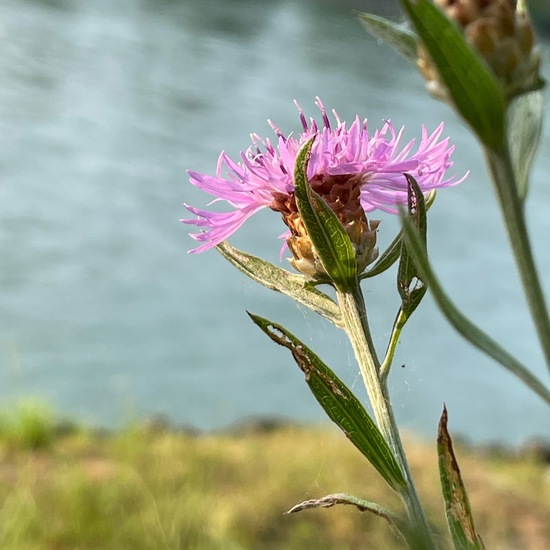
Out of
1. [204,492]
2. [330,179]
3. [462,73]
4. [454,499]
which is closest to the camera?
[462,73]

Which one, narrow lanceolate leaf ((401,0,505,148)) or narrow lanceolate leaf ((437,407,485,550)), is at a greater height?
narrow lanceolate leaf ((401,0,505,148))

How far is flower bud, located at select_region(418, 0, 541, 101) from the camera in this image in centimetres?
22

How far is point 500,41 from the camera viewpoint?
0.22 meters

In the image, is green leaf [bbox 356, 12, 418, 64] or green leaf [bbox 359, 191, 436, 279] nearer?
green leaf [bbox 356, 12, 418, 64]

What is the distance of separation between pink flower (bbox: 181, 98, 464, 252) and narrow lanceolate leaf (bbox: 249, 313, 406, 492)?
0.28ft

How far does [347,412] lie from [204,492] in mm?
2219

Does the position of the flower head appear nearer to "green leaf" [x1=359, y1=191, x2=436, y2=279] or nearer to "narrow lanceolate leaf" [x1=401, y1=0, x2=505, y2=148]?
"green leaf" [x1=359, y1=191, x2=436, y2=279]

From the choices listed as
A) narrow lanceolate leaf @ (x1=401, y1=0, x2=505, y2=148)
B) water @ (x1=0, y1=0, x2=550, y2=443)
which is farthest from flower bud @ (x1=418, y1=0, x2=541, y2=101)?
water @ (x1=0, y1=0, x2=550, y2=443)

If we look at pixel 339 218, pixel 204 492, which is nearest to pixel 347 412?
pixel 339 218

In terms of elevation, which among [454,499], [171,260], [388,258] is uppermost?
[171,260]

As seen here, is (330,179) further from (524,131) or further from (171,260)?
(171,260)

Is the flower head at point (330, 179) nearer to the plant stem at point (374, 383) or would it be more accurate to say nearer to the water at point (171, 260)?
the plant stem at point (374, 383)

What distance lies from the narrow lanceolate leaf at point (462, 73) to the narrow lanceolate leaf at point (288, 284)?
0.57ft

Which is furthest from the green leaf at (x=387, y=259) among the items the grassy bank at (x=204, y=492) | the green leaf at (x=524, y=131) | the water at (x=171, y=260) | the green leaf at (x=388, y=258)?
the water at (x=171, y=260)
